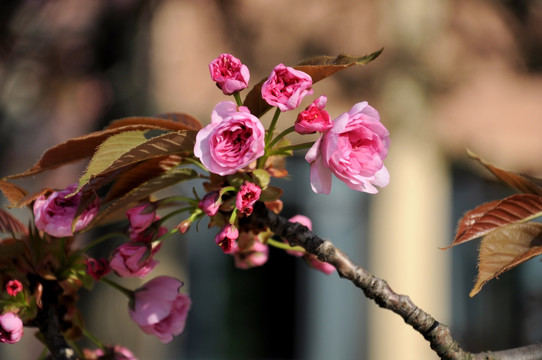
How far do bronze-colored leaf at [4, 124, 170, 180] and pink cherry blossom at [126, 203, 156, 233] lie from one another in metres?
0.07

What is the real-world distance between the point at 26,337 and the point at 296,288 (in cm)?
138

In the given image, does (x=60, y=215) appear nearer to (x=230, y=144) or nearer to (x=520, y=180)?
(x=230, y=144)

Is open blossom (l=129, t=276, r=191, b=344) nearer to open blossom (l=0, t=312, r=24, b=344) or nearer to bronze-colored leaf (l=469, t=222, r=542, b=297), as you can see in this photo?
open blossom (l=0, t=312, r=24, b=344)

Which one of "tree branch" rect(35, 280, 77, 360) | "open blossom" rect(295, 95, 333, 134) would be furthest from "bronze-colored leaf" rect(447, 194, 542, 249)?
"tree branch" rect(35, 280, 77, 360)

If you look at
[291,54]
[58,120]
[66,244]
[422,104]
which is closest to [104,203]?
[66,244]

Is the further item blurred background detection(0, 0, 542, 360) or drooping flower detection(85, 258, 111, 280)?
blurred background detection(0, 0, 542, 360)

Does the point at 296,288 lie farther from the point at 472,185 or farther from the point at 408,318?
the point at 408,318

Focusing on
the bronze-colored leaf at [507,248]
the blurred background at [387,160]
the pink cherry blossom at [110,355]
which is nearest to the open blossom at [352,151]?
the bronze-colored leaf at [507,248]

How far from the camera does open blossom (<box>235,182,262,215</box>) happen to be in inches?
26.4

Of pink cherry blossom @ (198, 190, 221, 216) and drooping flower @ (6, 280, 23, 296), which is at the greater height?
pink cherry blossom @ (198, 190, 221, 216)

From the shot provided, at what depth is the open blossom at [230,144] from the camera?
0.66 meters

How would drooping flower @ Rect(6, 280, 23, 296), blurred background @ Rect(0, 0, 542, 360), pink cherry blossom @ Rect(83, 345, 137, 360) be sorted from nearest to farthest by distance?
drooping flower @ Rect(6, 280, 23, 296), pink cherry blossom @ Rect(83, 345, 137, 360), blurred background @ Rect(0, 0, 542, 360)

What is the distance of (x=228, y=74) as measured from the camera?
71cm

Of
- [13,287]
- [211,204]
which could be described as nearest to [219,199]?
[211,204]
